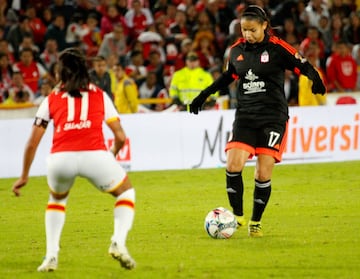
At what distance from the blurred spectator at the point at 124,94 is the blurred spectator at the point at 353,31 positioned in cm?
684

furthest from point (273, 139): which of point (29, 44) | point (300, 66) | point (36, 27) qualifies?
point (36, 27)

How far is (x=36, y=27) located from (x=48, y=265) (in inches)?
562

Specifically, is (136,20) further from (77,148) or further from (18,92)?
(77,148)

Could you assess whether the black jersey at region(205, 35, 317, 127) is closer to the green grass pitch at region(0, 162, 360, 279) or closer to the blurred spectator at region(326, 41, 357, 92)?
the green grass pitch at region(0, 162, 360, 279)

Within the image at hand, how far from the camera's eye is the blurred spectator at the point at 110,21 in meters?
22.3

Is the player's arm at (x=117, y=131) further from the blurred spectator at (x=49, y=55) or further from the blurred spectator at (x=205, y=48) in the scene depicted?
the blurred spectator at (x=205, y=48)

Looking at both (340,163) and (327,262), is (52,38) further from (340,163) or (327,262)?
(327,262)

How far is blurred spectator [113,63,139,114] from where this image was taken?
18438 millimetres

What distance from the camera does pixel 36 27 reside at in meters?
21.6

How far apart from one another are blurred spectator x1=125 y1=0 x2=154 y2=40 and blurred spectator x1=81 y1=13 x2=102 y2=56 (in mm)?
913

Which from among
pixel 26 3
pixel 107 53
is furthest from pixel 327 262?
pixel 26 3

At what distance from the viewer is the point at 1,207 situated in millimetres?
13211

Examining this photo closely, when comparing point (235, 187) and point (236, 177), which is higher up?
point (236, 177)

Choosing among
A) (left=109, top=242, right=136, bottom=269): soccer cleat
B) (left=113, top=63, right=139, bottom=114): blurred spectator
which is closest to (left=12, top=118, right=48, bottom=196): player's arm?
(left=109, top=242, right=136, bottom=269): soccer cleat
